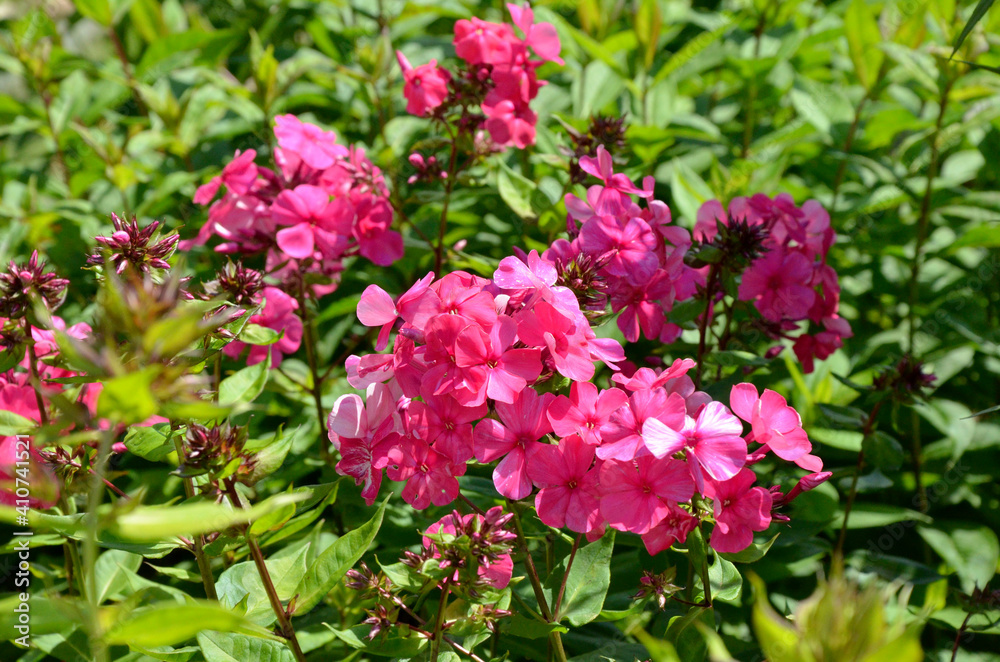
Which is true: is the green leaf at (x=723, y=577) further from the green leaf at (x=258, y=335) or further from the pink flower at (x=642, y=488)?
the green leaf at (x=258, y=335)

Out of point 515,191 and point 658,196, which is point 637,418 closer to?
point 515,191

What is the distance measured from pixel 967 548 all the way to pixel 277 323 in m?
2.16

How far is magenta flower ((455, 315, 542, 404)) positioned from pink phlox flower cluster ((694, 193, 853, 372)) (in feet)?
2.11

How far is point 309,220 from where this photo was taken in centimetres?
205

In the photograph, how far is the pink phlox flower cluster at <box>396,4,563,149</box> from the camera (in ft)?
7.00

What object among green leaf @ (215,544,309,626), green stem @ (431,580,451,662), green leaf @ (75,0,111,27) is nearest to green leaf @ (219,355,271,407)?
green leaf @ (215,544,309,626)

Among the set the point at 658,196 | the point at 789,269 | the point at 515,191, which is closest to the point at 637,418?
the point at 789,269

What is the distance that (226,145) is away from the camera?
3.49m

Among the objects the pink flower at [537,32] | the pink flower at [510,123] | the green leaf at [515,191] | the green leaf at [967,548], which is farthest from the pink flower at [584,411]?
the green leaf at [967,548]

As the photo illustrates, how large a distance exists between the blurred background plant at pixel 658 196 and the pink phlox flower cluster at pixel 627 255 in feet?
0.36

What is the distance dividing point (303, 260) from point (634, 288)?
0.97m

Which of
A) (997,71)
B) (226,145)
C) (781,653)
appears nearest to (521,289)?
(781,653)

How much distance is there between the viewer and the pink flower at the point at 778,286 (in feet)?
5.78

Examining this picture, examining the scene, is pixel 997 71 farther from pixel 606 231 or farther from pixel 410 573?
pixel 410 573
